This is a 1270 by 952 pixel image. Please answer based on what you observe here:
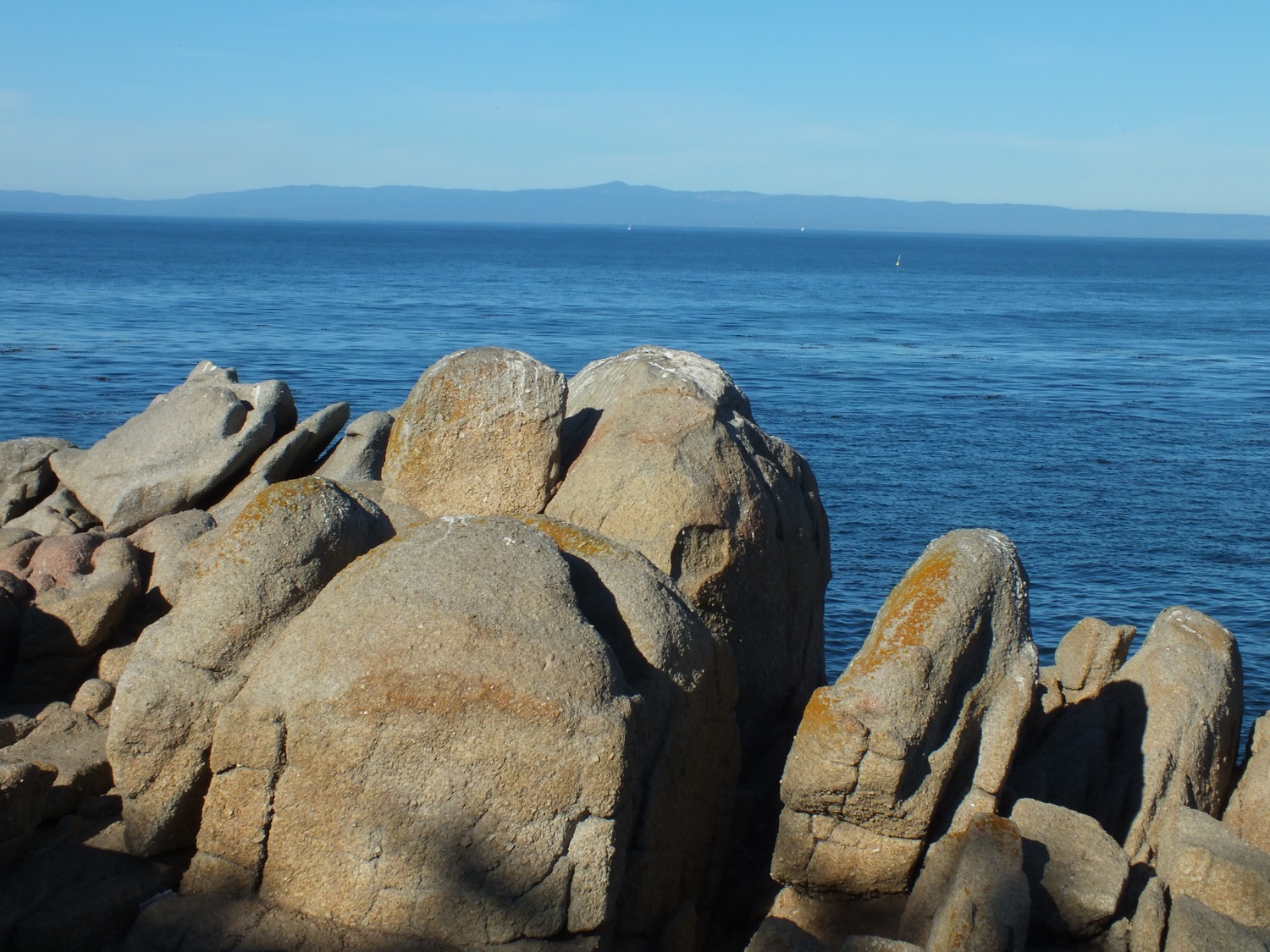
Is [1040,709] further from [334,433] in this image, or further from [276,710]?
[334,433]

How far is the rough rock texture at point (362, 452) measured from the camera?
628 inches

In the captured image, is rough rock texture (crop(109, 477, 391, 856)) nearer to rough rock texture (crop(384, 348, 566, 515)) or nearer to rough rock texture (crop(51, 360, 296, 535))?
rough rock texture (crop(384, 348, 566, 515))

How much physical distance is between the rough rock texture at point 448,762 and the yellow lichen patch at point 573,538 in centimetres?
82

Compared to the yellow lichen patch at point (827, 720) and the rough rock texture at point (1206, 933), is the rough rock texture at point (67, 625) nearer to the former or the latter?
the yellow lichen patch at point (827, 720)

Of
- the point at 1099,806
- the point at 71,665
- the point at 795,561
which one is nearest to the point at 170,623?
the point at 71,665

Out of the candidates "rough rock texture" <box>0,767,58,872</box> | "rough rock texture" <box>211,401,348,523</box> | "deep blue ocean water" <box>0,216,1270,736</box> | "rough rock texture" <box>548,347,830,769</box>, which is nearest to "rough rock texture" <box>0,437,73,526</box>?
"rough rock texture" <box>211,401,348,523</box>

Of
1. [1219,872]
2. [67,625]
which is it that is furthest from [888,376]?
[1219,872]

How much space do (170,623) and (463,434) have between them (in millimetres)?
3383

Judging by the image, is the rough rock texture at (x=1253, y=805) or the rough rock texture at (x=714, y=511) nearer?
the rough rock texture at (x=714, y=511)

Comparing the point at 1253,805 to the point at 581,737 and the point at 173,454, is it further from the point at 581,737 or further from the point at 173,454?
the point at 173,454

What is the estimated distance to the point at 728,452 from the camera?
38.4 ft

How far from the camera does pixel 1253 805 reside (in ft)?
37.8

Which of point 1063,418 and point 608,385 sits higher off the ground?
point 608,385

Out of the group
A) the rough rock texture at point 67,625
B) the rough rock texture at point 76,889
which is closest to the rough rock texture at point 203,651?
the rough rock texture at point 76,889
